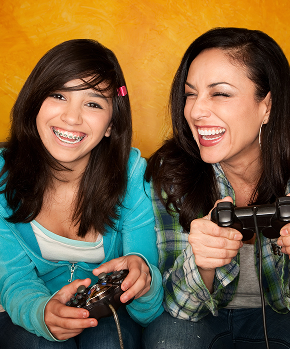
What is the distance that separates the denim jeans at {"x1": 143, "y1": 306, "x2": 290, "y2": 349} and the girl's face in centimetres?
69

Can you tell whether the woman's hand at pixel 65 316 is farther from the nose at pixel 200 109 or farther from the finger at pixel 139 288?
the nose at pixel 200 109

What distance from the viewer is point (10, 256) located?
1.38 meters

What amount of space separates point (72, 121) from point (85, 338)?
2.46 ft

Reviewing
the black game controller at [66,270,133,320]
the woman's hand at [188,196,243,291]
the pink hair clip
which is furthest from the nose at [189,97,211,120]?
the black game controller at [66,270,133,320]

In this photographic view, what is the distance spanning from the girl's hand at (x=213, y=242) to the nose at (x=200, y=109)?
1.30ft

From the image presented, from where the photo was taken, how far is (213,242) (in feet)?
3.47

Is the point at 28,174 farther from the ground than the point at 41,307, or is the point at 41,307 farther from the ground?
the point at 28,174

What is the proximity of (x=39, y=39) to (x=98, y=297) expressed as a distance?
1.53 m

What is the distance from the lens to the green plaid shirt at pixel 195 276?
49.9 inches

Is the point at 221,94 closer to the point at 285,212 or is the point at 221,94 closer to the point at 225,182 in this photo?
the point at 225,182

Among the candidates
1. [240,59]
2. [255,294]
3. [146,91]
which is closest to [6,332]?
[255,294]

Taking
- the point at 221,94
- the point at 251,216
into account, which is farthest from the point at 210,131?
the point at 251,216

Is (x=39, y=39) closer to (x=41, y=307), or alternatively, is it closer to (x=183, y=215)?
(x=183, y=215)

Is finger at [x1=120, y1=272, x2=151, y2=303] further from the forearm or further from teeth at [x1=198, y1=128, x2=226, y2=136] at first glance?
teeth at [x1=198, y1=128, x2=226, y2=136]
